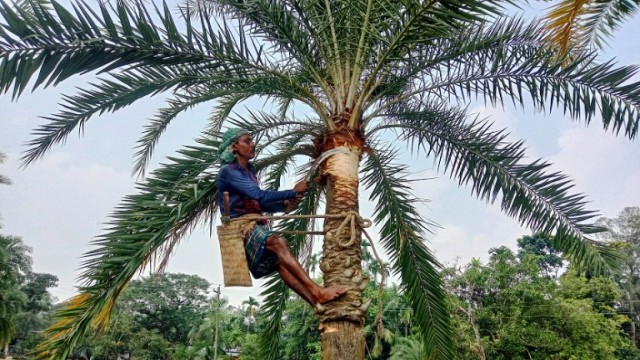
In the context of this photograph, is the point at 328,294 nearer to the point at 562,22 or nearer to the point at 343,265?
the point at 343,265

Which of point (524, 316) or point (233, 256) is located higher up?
point (524, 316)

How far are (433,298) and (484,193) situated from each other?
4.80 feet

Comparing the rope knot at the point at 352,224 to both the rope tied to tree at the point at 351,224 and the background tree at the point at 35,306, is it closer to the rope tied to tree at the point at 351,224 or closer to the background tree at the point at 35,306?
the rope tied to tree at the point at 351,224

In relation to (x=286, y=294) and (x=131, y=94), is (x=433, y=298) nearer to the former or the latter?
(x=286, y=294)

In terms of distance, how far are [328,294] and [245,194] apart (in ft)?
3.68

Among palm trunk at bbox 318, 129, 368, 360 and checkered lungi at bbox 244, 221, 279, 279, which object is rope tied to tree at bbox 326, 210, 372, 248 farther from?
checkered lungi at bbox 244, 221, 279, 279

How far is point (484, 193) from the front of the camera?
21.9 feet

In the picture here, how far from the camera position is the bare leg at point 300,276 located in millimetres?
4418

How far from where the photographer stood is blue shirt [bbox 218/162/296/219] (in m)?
4.62

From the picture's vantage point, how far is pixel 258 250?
4.63 metres

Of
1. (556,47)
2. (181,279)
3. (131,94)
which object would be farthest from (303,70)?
(181,279)

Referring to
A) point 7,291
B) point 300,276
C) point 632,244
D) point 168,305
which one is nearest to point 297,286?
point 300,276

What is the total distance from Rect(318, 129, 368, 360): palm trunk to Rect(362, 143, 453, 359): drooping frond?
137cm

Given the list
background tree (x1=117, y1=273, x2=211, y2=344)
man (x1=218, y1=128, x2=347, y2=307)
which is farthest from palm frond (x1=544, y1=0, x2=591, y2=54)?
background tree (x1=117, y1=273, x2=211, y2=344)
